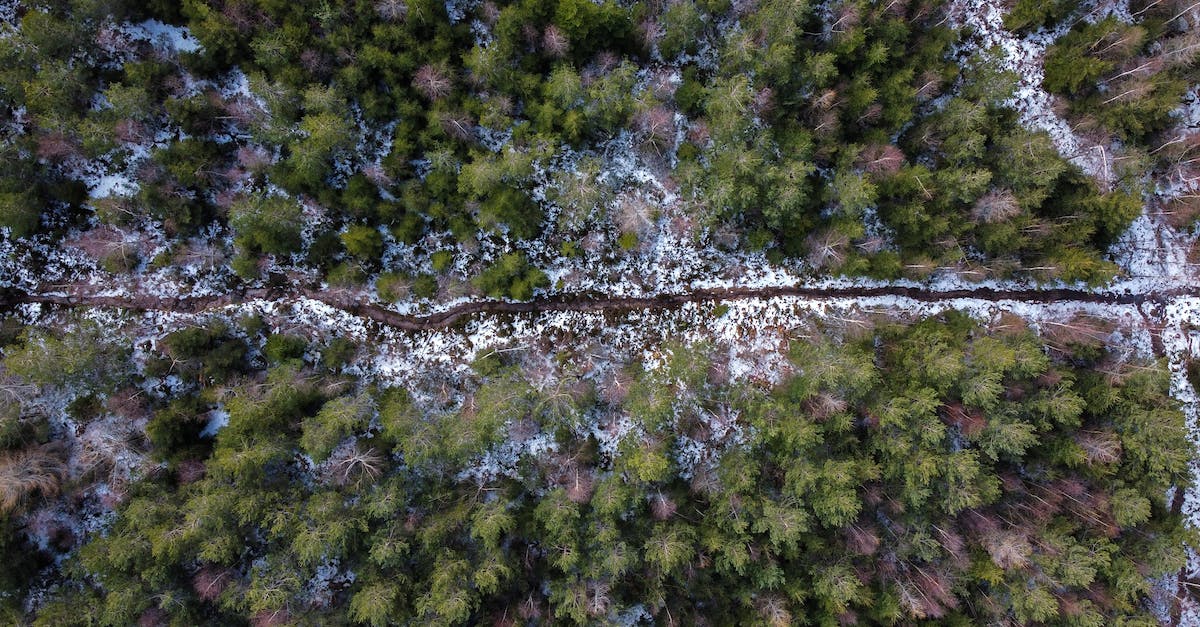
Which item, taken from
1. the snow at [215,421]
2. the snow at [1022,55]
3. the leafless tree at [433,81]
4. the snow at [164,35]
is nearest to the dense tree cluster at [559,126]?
the leafless tree at [433,81]

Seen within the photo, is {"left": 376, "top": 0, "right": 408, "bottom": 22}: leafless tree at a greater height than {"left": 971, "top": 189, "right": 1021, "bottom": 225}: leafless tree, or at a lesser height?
lesser

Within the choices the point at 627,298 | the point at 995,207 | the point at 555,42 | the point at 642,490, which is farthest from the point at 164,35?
the point at 995,207

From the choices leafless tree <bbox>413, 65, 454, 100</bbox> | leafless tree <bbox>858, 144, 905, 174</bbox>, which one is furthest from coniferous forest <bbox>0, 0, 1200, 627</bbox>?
leafless tree <bbox>858, 144, 905, 174</bbox>

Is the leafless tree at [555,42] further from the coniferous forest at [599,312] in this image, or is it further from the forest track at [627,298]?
the forest track at [627,298]

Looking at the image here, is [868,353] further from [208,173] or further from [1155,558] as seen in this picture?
[208,173]

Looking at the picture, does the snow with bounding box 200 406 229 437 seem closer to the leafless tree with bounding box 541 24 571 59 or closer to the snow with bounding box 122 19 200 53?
the snow with bounding box 122 19 200 53

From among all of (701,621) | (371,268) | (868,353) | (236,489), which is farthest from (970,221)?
(236,489)
